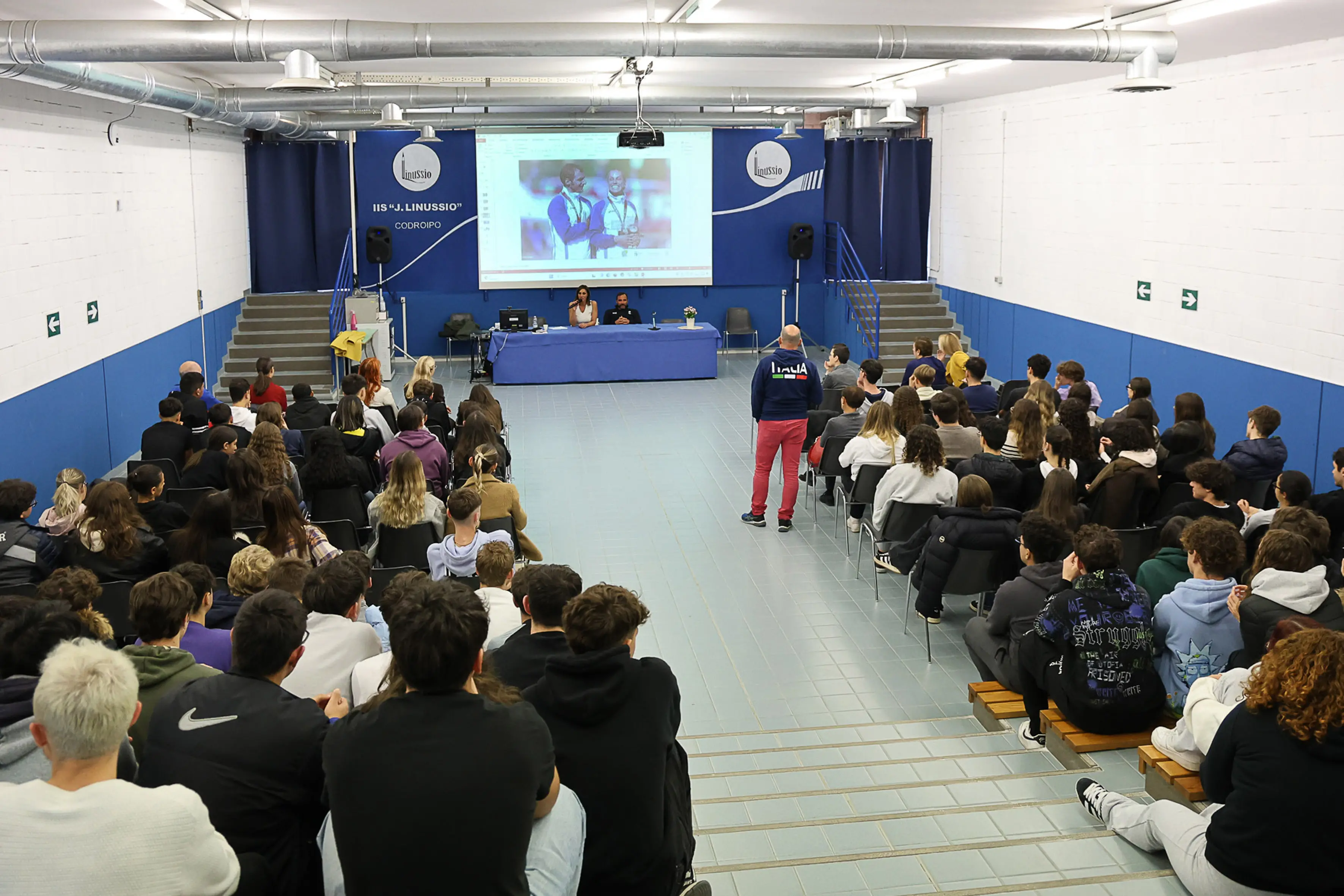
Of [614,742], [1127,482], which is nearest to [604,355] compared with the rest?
[1127,482]

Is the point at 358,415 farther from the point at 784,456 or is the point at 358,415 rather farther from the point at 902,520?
the point at 902,520

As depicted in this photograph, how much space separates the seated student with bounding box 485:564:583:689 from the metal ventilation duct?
5.13 metres

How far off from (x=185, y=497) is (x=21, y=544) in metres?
1.37

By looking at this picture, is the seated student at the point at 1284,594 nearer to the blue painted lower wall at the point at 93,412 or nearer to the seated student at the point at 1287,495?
the seated student at the point at 1287,495

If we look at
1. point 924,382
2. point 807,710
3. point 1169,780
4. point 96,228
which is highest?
point 96,228

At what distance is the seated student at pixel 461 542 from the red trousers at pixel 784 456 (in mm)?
3305

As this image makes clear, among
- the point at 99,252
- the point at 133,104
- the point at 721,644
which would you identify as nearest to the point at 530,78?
the point at 133,104

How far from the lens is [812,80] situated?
45.6 feet

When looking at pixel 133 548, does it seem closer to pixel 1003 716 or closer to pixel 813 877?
pixel 813 877

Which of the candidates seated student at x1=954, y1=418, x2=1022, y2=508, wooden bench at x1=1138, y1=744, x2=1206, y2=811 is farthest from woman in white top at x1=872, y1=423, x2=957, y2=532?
wooden bench at x1=1138, y1=744, x2=1206, y2=811

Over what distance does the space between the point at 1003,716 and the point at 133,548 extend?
4114 mm

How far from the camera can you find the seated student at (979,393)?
9.25 metres

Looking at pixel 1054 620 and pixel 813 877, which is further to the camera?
pixel 1054 620

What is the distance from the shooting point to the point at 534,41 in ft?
24.8
